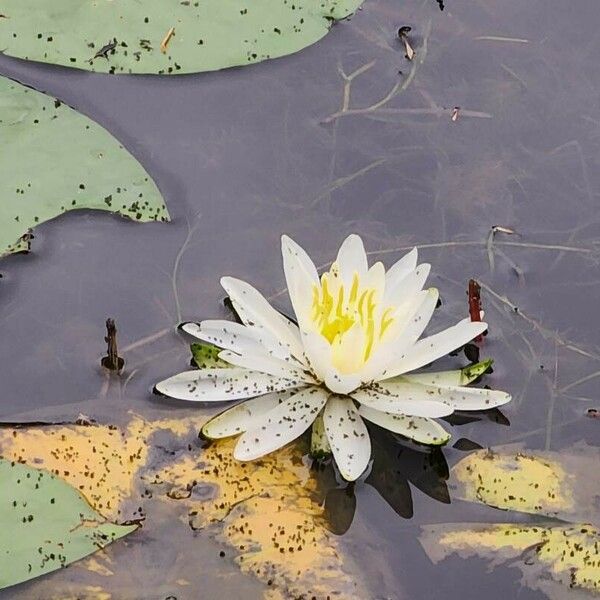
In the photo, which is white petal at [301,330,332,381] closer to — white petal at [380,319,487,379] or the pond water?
white petal at [380,319,487,379]

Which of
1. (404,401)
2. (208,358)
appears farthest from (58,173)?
(404,401)

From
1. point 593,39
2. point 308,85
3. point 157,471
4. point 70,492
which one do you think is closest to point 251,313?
point 157,471

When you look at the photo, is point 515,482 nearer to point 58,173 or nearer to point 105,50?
point 58,173

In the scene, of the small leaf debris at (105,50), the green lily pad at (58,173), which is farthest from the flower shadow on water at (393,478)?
the small leaf debris at (105,50)

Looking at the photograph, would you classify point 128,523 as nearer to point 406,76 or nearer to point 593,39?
point 406,76

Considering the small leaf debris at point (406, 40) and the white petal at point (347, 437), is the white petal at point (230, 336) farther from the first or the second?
the small leaf debris at point (406, 40)

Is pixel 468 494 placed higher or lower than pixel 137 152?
lower

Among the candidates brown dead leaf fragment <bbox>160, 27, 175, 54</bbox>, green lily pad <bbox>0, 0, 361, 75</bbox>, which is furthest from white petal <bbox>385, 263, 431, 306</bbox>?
brown dead leaf fragment <bbox>160, 27, 175, 54</bbox>

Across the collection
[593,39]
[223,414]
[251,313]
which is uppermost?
[593,39]
